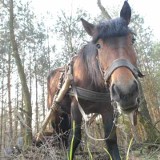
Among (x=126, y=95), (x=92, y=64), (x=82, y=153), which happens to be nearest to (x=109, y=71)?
(x=126, y=95)

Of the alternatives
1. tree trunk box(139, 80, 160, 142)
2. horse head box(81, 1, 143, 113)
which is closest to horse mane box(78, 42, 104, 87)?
horse head box(81, 1, 143, 113)

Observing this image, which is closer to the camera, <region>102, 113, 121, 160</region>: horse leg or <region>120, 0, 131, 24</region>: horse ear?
<region>120, 0, 131, 24</region>: horse ear

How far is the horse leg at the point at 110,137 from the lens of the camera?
383 cm

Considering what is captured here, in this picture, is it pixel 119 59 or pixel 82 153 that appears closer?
pixel 119 59

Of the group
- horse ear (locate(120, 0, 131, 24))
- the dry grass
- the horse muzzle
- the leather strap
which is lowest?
the dry grass

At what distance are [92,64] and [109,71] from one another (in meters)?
0.91

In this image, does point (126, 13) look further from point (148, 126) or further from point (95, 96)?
point (148, 126)

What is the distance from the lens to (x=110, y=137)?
3.88m

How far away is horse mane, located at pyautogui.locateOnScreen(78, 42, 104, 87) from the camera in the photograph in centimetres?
368

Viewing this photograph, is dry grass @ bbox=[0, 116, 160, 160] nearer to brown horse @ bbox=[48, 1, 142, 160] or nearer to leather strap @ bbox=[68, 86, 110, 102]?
brown horse @ bbox=[48, 1, 142, 160]

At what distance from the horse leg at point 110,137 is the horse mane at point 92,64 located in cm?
51

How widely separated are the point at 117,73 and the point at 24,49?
67.1ft

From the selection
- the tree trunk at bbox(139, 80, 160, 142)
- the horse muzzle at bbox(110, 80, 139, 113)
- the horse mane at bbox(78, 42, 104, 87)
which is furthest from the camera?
the tree trunk at bbox(139, 80, 160, 142)

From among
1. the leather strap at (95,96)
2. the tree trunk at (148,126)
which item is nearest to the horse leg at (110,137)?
the leather strap at (95,96)
